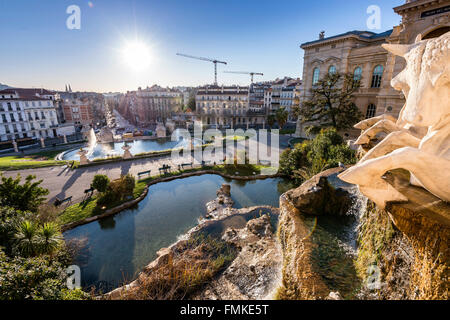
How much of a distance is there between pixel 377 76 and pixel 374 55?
84.7 inches

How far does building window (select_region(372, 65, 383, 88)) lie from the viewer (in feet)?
70.3

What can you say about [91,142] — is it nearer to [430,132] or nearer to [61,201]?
[61,201]

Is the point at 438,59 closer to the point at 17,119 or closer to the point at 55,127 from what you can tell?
the point at 17,119

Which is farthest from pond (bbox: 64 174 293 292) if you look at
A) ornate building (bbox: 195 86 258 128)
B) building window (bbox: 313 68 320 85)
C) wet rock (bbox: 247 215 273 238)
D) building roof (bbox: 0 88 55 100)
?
ornate building (bbox: 195 86 258 128)

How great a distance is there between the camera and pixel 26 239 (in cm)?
655

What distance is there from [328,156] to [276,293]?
9.95 m

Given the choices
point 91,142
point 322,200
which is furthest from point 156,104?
point 322,200

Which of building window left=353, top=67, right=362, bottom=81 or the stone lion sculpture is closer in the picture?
the stone lion sculpture

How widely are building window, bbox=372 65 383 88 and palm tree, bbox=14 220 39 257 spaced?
28.8 m

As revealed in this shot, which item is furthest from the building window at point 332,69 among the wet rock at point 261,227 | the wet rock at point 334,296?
the wet rock at point 334,296

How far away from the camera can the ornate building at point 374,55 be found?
15.7m

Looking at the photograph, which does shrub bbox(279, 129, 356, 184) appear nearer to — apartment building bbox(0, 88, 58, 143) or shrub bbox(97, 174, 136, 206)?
shrub bbox(97, 174, 136, 206)

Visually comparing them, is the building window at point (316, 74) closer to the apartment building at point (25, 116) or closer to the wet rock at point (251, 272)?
the wet rock at point (251, 272)

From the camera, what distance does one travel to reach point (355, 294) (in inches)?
175
